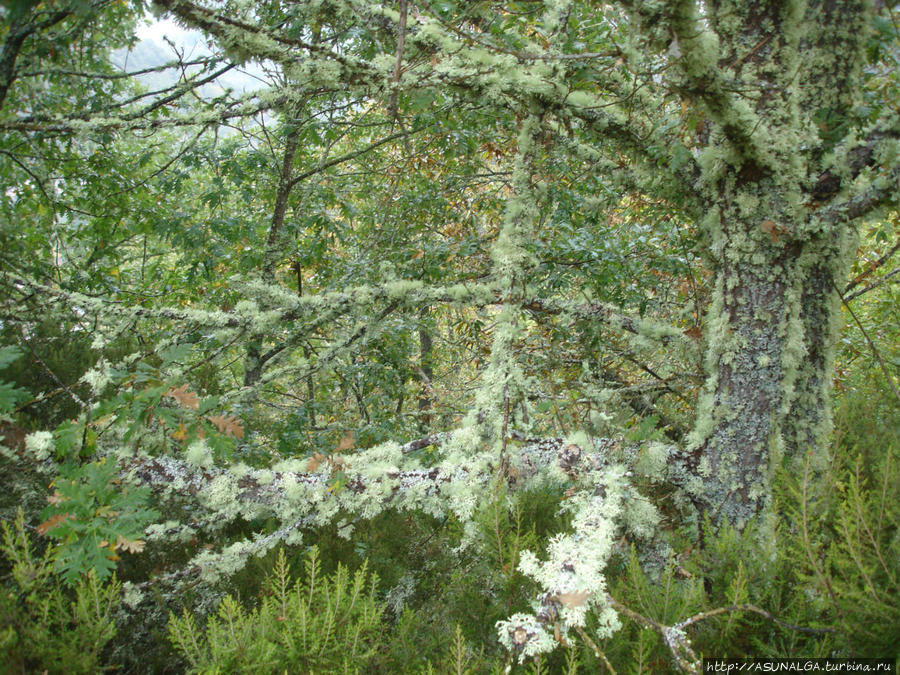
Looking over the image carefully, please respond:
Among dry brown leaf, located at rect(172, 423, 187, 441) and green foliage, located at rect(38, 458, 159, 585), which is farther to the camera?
dry brown leaf, located at rect(172, 423, 187, 441)

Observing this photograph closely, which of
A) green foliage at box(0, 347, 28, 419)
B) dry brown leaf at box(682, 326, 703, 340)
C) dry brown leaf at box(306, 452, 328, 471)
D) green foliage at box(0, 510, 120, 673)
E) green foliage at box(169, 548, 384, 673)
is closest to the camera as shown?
green foliage at box(0, 510, 120, 673)

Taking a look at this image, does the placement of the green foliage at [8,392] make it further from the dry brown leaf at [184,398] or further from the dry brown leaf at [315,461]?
the dry brown leaf at [315,461]

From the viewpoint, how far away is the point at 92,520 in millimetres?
1498

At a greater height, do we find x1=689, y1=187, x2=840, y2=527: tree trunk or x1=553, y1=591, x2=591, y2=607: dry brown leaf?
x1=689, y1=187, x2=840, y2=527: tree trunk

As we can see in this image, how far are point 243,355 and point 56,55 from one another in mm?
2840

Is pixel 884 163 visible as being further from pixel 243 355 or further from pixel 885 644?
pixel 243 355

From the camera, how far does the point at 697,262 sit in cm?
377

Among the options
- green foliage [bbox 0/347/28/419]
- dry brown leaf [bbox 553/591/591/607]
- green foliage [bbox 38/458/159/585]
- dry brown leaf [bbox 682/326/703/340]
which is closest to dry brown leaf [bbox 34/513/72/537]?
green foliage [bbox 38/458/159/585]

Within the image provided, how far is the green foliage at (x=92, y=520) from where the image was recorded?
56.2 inches

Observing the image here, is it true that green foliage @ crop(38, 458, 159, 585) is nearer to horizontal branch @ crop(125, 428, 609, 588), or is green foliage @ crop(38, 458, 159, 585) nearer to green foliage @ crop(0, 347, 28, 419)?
green foliage @ crop(0, 347, 28, 419)

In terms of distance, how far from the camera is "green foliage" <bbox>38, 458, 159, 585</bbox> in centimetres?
143

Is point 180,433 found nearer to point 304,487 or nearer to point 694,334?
point 304,487

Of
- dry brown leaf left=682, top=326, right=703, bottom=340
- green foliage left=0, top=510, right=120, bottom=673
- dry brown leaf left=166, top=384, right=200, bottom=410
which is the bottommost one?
green foliage left=0, top=510, right=120, bottom=673

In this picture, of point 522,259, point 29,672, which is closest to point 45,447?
point 29,672
